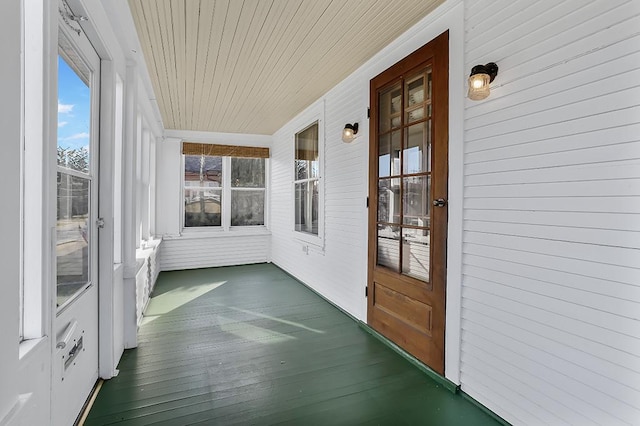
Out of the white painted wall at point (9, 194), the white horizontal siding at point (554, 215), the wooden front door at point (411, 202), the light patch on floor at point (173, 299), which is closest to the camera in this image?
the white painted wall at point (9, 194)

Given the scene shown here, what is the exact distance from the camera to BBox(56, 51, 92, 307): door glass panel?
1657 mm

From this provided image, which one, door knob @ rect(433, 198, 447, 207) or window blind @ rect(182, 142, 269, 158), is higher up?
window blind @ rect(182, 142, 269, 158)

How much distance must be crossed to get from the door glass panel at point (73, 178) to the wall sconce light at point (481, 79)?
88.0 inches

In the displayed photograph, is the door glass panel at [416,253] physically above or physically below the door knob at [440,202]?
below

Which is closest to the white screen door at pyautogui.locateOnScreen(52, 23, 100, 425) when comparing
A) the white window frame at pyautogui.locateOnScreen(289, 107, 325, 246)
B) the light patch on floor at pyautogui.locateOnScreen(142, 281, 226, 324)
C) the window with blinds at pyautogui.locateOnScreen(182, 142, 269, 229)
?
the light patch on floor at pyautogui.locateOnScreen(142, 281, 226, 324)

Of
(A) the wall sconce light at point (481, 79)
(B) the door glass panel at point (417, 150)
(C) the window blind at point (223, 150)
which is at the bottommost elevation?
(B) the door glass panel at point (417, 150)

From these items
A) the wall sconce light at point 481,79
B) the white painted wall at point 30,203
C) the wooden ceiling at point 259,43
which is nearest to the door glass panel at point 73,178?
the white painted wall at point 30,203

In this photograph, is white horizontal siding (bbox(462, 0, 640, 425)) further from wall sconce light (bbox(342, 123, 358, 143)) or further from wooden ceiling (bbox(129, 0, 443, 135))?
wall sconce light (bbox(342, 123, 358, 143))

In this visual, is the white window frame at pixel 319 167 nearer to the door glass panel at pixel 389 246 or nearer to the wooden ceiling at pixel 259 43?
the wooden ceiling at pixel 259 43

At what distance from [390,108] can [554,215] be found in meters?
1.72

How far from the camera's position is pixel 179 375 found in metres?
2.40

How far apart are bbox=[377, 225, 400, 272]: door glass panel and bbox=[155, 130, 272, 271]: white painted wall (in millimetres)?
3916

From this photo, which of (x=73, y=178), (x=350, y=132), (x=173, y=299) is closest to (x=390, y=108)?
(x=350, y=132)

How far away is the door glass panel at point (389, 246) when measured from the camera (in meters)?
2.86
